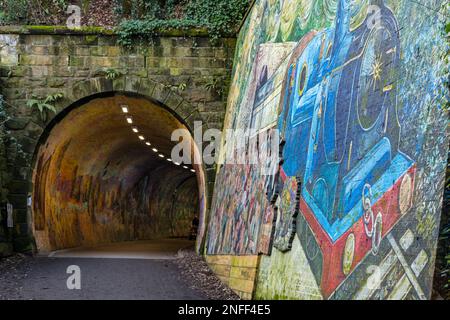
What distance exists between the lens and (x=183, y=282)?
1166cm

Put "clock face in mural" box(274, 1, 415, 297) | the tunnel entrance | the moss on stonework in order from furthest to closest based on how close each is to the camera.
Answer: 1. the tunnel entrance
2. the moss on stonework
3. "clock face in mural" box(274, 1, 415, 297)

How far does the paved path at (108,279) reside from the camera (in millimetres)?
9922

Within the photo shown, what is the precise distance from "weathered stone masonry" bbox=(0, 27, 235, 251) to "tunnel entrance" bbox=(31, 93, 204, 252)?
0.44m

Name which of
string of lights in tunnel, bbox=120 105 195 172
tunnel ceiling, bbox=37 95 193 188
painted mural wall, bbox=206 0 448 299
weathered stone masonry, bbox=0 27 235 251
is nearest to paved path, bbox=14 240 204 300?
painted mural wall, bbox=206 0 448 299

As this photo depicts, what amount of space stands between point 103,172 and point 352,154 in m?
18.3

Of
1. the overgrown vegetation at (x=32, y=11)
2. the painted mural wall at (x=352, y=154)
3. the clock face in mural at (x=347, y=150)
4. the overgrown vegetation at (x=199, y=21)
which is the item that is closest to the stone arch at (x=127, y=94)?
the overgrown vegetation at (x=199, y=21)

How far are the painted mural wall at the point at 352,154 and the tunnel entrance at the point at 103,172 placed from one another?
790 cm

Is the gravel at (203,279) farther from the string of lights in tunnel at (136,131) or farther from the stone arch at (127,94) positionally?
the string of lights in tunnel at (136,131)

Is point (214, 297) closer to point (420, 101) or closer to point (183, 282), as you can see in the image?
point (183, 282)

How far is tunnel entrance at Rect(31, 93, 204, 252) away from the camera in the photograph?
56.1 feet

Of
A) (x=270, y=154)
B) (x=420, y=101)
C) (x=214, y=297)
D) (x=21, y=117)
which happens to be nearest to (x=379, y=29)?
(x=420, y=101)

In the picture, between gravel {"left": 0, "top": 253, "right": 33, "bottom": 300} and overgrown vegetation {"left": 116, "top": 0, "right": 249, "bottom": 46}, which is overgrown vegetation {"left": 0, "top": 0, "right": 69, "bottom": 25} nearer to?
overgrown vegetation {"left": 116, "top": 0, "right": 249, "bottom": 46}

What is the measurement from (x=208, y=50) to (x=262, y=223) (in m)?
8.12

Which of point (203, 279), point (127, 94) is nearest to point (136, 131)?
point (127, 94)
